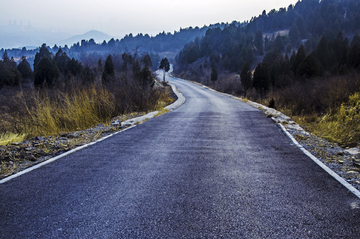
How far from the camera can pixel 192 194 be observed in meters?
3.07

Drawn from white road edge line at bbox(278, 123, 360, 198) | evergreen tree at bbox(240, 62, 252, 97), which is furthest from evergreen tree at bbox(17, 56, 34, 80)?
white road edge line at bbox(278, 123, 360, 198)

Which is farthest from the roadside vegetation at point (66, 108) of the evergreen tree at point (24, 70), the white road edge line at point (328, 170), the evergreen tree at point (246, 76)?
the evergreen tree at point (24, 70)

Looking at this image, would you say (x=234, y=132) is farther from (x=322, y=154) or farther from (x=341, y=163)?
(x=341, y=163)

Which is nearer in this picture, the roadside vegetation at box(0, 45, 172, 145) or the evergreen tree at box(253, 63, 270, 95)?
the roadside vegetation at box(0, 45, 172, 145)

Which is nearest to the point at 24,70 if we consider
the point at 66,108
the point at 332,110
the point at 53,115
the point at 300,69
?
the point at 300,69

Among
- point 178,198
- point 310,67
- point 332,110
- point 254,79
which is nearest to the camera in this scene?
point 178,198

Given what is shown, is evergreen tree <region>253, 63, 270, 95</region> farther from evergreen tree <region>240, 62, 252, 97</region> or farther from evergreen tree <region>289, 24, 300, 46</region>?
evergreen tree <region>289, 24, 300, 46</region>

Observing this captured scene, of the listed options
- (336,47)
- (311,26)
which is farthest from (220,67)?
(311,26)

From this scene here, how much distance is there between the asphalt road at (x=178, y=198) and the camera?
2.33m

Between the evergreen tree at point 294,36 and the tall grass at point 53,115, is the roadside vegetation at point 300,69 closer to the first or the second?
the evergreen tree at point 294,36

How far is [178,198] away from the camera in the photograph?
296 cm

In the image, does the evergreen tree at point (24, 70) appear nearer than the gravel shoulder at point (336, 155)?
No

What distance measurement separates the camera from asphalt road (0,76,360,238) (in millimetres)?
2326

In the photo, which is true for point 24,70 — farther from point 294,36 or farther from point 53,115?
point 294,36
